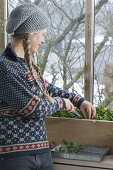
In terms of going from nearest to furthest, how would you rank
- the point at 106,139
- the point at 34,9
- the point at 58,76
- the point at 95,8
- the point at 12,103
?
the point at 12,103
the point at 34,9
the point at 106,139
the point at 95,8
the point at 58,76

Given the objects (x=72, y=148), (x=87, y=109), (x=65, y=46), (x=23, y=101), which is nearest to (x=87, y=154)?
(x=72, y=148)

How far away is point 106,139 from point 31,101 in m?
0.71

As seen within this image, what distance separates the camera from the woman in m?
1.63

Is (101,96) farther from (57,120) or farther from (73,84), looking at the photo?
(57,120)

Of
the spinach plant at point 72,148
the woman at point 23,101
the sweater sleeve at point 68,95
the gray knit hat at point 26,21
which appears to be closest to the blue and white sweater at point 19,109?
the woman at point 23,101

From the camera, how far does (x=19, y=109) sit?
1.62 metres

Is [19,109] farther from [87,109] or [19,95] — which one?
[87,109]

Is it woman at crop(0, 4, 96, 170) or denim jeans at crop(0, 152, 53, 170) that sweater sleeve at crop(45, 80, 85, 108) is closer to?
woman at crop(0, 4, 96, 170)

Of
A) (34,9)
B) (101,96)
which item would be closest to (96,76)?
(101,96)

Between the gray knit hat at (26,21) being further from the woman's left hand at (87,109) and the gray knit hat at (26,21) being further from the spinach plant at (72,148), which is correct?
the spinach plant at (72,148)

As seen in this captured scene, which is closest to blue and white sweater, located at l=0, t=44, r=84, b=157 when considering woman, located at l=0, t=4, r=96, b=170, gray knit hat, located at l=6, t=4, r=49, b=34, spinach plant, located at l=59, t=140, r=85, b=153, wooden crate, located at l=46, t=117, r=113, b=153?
woman, located at l=0, t=4, r=96, b=170

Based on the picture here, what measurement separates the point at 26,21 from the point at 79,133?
0.81 metres

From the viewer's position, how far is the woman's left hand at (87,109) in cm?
198

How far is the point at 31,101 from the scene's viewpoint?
1.62 meters
